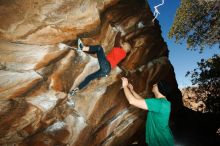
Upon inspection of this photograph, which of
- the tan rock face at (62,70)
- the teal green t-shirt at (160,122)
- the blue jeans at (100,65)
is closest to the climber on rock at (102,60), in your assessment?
the blue jeans at (100,65)

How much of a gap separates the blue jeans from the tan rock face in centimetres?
34

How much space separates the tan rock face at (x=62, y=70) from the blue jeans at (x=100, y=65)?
1.12 feet

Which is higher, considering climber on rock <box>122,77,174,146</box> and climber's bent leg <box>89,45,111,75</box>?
climber's bent leg <box>89,45,111,75</box>

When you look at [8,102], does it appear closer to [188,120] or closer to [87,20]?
[87,20]

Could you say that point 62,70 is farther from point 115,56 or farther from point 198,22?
point 198,22

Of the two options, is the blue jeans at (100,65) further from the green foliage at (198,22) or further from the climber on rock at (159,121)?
the green foliage at (198,22)

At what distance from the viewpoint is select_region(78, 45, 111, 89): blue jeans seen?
8734mm

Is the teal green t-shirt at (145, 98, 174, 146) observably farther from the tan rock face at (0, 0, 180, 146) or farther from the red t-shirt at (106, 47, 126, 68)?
the tan rock face at (0, 0, 180, 146)

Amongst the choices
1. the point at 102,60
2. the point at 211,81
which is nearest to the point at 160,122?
the point at 102,60

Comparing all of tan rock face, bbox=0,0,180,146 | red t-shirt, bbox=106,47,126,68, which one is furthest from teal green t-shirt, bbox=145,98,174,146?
tan rock face, bbox=0,0,180,146

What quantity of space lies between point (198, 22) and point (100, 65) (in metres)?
11.2

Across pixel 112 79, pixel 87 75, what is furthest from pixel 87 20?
pixel 112 79

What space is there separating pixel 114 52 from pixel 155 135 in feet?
12.9

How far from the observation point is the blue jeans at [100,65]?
8.73m
